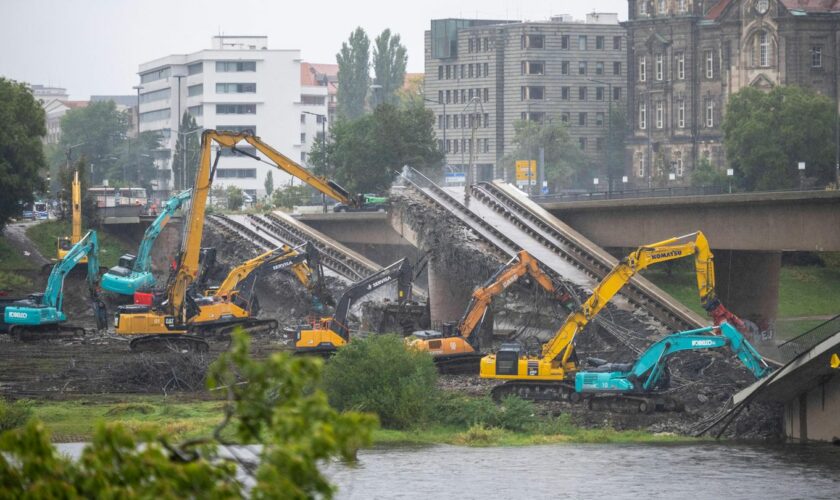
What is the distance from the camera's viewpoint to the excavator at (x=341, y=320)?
5591 centimetres

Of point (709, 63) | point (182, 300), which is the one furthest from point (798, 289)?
point (709, 63)

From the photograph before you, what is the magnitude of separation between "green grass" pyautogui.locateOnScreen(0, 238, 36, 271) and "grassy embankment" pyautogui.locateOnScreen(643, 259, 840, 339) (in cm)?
3746

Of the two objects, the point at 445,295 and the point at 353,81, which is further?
the point at 353,81

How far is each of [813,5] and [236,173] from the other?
276 feet

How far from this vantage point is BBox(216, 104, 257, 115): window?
189500mm

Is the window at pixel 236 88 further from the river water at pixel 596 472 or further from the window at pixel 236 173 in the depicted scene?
the river water at pixel 596 472

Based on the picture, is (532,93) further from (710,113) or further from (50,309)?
(50,309)

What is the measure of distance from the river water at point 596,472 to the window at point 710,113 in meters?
100

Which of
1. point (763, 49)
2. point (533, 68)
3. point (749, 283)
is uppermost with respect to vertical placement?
point (533, 68)

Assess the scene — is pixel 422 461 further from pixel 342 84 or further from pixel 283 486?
pixel 342 84

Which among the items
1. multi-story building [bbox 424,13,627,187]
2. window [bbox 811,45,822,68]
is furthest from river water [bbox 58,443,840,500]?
multi-story building [bbox 424,13,627,187]

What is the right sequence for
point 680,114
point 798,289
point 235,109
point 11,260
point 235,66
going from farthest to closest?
point 235,109 → point 235,66 → point 680,114 → point 11,260 → point 798,289

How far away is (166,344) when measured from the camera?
199 feet

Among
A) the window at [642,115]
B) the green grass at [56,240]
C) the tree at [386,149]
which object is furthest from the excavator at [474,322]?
the window at [642,115]
